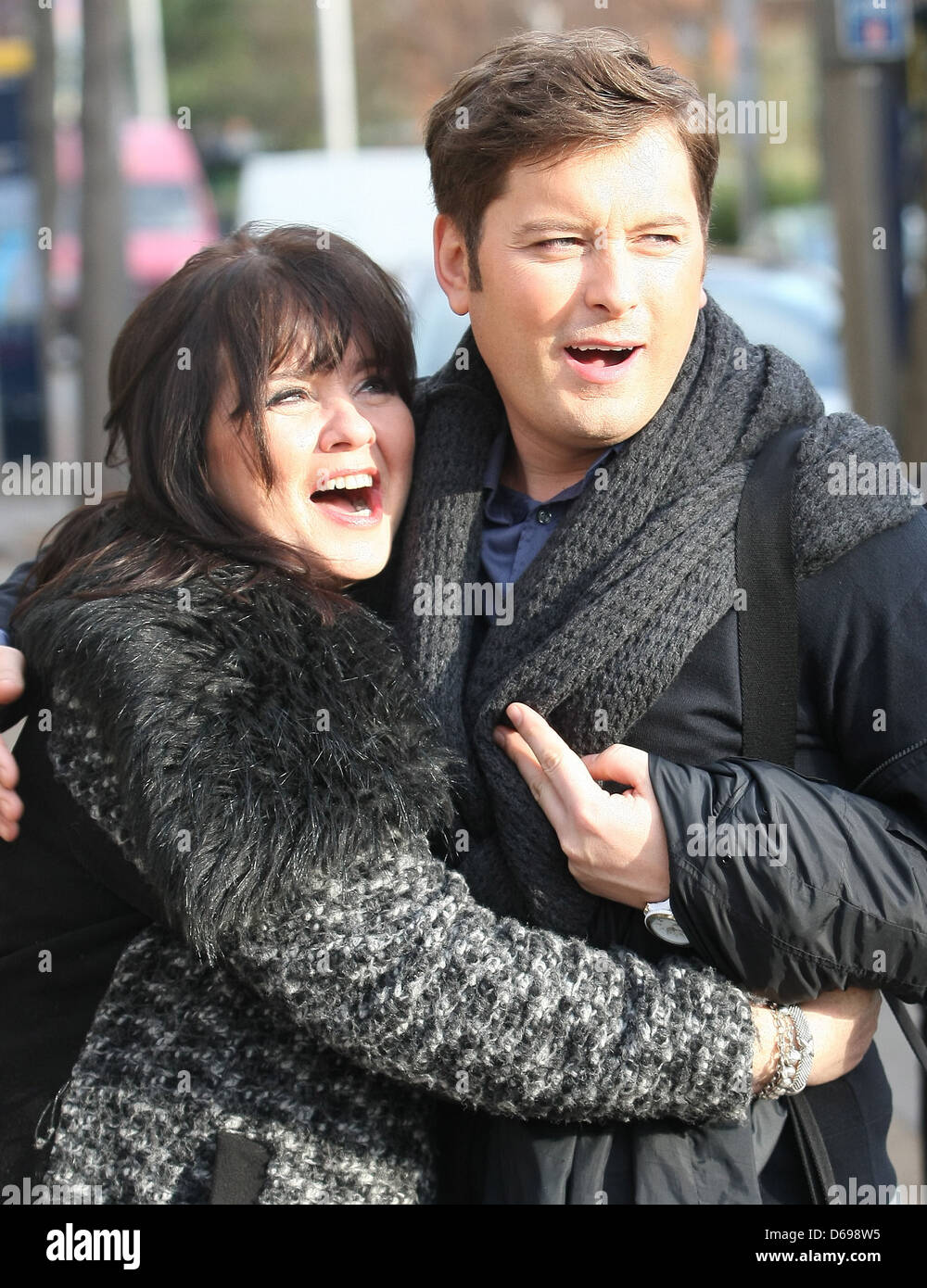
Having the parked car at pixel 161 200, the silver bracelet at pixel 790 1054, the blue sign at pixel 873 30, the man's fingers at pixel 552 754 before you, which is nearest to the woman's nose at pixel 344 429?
the man's fingers at pixel 552 754

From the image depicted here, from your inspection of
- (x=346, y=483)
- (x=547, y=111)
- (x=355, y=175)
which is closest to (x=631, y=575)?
(x=346, y=483)

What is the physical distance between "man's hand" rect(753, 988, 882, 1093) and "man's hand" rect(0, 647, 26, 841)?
121cm

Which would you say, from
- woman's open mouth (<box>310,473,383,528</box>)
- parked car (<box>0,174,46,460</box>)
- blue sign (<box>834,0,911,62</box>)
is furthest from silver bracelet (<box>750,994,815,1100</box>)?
parked car (<box>0,174,46,460</box>)

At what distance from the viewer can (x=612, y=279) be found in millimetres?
2354

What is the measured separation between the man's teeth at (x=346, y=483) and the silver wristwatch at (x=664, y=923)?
2.96 ft

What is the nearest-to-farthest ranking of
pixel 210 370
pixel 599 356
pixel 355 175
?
pixel 599 356
pixel 210 370
pixel 355 175

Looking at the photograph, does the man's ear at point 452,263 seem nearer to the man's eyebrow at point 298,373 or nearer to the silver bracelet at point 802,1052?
the man's eyebrow at point 298,373

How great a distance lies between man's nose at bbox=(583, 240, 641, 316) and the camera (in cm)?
235

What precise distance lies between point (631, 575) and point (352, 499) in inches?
26.9

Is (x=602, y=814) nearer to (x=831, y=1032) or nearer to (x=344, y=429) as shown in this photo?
(x=831, y=1032)

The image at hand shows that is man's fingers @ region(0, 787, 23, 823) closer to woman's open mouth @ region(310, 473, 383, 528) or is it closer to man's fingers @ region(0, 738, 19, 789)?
man's fingers @ region(0, 738, 19, 789)
